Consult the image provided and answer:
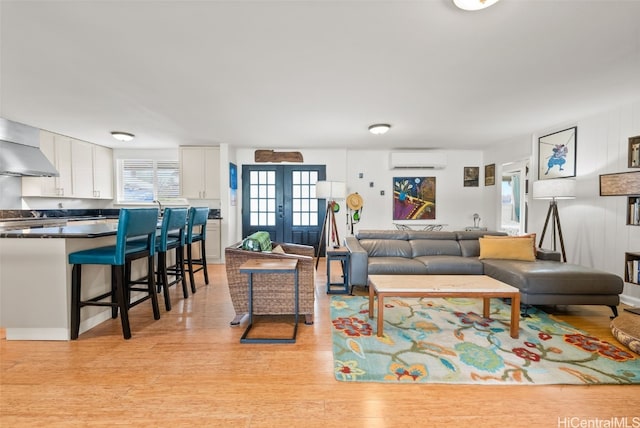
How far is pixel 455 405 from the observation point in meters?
1.52

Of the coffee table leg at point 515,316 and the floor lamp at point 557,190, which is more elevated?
the floor lamp at point 557,190

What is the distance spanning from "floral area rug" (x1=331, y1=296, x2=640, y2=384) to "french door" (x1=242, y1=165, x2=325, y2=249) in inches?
124

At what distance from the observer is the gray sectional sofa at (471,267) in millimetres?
2643

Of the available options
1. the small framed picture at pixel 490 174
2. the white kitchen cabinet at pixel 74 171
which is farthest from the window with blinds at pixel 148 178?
the small framed picture at pixel 490 174

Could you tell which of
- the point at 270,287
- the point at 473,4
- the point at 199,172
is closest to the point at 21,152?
the point at 199,172

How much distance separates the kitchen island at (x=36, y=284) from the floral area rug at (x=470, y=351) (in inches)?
87.0

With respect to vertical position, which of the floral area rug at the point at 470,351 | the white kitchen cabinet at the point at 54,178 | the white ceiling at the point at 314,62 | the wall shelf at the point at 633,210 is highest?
the white ceiling at the point at 314,62

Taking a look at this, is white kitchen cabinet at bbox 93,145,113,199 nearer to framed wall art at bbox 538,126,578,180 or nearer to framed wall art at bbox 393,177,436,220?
framed wall art at bbox 393,177,436,220

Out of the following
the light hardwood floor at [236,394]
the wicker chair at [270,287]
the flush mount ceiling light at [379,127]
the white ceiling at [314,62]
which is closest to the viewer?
the light hardwood floor at [236,394]

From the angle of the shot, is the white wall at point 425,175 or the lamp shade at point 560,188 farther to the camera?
the white wall at point 425,175

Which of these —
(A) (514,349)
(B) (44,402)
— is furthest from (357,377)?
(B) (44,402)

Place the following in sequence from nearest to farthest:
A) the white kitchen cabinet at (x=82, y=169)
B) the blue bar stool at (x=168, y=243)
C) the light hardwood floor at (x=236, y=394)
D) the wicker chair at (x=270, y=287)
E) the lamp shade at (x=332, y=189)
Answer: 1. the light hardwood floor at (x=236, y=394)
2. the wicker chair at (x=270, y=287)
3. the blue bar stool at (x=168, y=243)
4. the lamp shade at (x=332, y=189)
5. the white kitchen cabinet at (x=82, y=169)

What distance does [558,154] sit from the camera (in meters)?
4.02

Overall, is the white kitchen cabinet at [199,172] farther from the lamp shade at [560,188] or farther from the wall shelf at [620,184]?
the wall shelf at [620,184]
